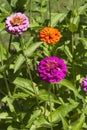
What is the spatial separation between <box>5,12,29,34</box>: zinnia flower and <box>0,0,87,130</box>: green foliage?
8 centimetres

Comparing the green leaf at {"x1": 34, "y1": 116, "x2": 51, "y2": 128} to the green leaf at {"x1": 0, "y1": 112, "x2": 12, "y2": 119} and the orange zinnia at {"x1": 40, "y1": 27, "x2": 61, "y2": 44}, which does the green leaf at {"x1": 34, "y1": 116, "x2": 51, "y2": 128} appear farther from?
the orange zinnia at {"x1": 40, "y1": 27, "x2": 61, "y2": 44}

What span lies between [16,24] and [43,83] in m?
0.49

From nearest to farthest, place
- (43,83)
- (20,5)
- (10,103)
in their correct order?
(10,103), (43,83), (20,5)

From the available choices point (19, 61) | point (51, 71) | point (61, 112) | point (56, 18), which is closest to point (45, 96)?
point (61, 112)

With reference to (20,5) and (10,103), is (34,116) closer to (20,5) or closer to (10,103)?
(10,103)

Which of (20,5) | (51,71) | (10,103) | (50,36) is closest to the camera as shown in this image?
(51,71)

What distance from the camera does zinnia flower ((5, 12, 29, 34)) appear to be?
6.23 feet

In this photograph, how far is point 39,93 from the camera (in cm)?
215

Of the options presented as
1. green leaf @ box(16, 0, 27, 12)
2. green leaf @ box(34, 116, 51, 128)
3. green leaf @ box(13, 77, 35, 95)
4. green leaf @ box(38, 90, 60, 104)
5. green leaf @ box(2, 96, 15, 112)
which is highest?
green leaf @ box(16, 0, 27, 12)

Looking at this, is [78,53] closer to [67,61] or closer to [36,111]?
[67,61]

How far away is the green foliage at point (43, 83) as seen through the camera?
2.10 meters

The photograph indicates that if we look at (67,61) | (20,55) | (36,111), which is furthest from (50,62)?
(67,61)

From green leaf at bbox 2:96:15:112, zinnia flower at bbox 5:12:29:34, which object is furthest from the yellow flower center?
green leaf at bbox 2:96:15:112

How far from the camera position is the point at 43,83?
2307mm
